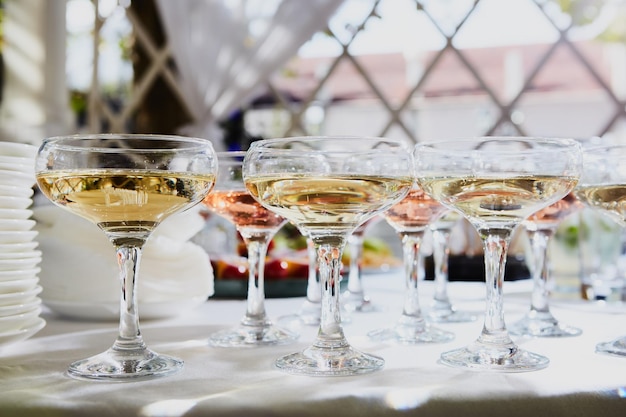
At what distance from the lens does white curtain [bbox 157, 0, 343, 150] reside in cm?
232

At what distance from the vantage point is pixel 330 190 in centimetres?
A: 45

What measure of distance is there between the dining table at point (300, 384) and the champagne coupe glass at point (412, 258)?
0.07 feet

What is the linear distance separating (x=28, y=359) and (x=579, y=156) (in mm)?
378

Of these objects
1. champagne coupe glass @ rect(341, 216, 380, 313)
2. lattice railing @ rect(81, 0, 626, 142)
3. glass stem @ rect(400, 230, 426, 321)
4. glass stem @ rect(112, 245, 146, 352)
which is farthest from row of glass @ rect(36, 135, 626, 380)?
lattice railing @ rect(81, 0, 626, 142)

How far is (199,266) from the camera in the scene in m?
0.66

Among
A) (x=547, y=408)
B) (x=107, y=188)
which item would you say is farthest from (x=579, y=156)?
(x=107, y=188)

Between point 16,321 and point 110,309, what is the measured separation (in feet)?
0.47

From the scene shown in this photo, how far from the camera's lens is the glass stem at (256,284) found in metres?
0.57

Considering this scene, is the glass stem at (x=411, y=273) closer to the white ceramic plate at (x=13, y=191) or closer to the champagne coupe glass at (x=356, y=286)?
the champagne coupe glass at (x=356, y=286)

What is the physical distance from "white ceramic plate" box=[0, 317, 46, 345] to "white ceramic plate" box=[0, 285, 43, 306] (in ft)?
0.06

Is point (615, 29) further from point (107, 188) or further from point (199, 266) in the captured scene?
point (107, 188)

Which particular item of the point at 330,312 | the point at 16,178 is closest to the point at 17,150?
the point at 16,178

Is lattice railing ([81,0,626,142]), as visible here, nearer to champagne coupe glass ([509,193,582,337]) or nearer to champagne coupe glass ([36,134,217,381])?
champagne coupe glass ([509,193,582,337])

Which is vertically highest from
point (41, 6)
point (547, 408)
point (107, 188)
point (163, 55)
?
point (41, 6)
